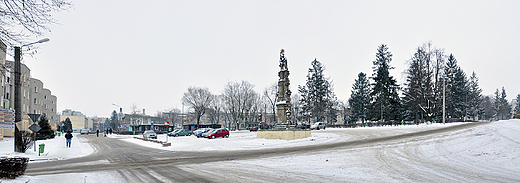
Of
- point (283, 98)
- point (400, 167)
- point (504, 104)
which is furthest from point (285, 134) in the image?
point (504, 104)

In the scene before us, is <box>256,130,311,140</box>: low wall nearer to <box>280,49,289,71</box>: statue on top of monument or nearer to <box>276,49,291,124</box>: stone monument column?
<box>276,49,291,124</box>: stone monument column

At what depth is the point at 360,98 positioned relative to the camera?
250 feet

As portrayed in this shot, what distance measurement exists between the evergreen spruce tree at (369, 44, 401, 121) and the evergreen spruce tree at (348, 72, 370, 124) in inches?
370

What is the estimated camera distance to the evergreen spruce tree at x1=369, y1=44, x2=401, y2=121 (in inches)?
2436

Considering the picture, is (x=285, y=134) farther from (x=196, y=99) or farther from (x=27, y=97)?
(x=27, y=97)

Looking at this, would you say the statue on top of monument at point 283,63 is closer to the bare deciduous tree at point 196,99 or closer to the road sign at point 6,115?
the road sign at point 6,115

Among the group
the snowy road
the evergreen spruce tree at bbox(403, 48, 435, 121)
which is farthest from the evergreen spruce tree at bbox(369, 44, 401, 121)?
the snowy road

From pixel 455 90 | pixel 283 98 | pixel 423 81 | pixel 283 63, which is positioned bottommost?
pixel 283 98

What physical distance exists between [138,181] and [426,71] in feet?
173

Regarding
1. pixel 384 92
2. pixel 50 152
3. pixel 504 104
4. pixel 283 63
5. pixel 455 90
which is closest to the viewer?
pixel 50 152

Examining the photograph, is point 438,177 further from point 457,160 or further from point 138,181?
point 138,181

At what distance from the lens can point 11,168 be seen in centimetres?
937

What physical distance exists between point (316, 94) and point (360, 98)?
12027 millimetres

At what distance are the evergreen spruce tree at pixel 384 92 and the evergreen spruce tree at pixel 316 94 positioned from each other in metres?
10.8
